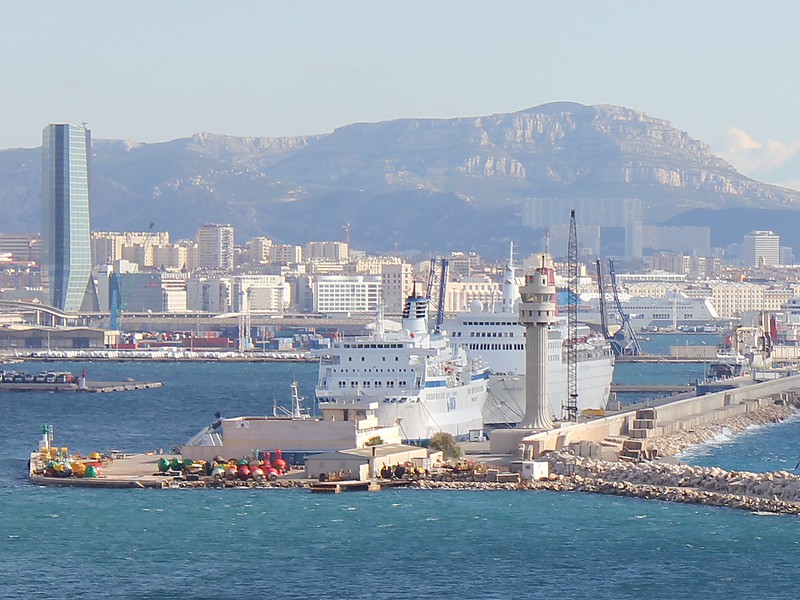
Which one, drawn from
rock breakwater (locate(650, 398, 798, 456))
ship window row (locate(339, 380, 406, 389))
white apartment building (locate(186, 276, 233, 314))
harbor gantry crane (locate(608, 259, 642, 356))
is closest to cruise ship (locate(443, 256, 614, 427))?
rock breakwater (locate(650, 398, 798, 456))

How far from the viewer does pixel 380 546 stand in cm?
3522

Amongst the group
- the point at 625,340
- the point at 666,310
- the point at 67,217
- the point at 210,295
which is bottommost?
the point at 625,340

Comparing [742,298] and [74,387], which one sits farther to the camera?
[742,298]

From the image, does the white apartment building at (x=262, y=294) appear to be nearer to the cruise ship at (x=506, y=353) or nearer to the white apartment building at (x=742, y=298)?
the white apartment building at (x=742, y=298)

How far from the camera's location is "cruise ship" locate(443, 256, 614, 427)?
56156 millimetres

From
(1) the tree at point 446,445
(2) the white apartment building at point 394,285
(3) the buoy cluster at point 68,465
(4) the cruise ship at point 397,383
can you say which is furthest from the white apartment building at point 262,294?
(3) the buoy cluster at point 68,465

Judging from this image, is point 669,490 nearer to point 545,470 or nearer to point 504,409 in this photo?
point 545,470

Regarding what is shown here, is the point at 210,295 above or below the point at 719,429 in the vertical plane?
above

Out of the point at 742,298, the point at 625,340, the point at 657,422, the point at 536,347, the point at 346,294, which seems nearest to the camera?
the point at 536,347

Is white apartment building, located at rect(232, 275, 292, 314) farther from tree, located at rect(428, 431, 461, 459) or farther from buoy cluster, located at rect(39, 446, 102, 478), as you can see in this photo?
buoy cluster, located at rect(39, 446, 102, 478)

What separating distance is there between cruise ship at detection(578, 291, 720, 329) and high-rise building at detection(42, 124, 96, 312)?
1429 inches

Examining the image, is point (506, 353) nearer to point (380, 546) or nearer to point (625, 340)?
point (380, 546)

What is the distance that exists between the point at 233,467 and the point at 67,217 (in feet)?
417

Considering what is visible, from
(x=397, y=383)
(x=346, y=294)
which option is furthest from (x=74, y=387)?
(x=346, y=294)
